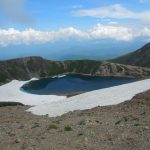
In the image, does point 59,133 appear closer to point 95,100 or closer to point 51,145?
point 51,145

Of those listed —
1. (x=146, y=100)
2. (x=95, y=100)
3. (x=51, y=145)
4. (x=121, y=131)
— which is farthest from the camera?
(x=95, y=100)

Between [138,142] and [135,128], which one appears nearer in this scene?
[138,142]

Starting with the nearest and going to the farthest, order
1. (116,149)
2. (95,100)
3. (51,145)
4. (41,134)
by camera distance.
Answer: (116,149) → (51,145) → (41,134) → (95,100)

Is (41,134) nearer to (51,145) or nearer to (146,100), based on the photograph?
(51,145)

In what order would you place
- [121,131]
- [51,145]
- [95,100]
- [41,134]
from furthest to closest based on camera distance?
[95,100] → [41,134] → [121,131] → [51,145]

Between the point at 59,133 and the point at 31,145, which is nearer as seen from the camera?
the point at 31,145

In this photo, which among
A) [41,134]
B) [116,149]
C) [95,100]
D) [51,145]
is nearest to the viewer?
[116,149]

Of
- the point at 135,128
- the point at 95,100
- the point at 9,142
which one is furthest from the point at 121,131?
the point at 95,100

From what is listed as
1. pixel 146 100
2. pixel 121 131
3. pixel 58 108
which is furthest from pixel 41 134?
pixel 58 108
